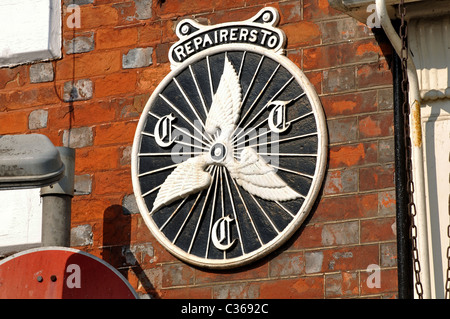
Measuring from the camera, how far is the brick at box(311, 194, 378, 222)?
28.5 ft

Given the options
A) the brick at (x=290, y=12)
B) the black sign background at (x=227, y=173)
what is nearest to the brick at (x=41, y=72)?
the black sign background at (x=227, y=173)

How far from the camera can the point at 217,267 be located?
8.93 meters

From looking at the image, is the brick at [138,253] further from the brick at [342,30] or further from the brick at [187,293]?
the brick at [342,30]

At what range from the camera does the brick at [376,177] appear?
8.70m

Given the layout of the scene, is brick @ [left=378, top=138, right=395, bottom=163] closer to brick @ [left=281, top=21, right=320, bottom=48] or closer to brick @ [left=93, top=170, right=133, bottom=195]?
brick @ [left=281, top=21, right=320, bottom=48]

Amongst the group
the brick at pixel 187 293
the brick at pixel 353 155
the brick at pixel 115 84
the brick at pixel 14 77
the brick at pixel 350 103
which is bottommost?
the brick at pixel 187 293

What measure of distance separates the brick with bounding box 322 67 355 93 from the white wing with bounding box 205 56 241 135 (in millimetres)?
598

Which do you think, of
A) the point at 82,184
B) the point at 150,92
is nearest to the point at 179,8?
the point at 150,92

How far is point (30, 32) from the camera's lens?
10.1m

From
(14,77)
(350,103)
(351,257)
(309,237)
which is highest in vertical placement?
(14,77)

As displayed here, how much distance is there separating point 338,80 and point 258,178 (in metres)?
0.84

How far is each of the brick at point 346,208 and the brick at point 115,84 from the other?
69.6 inches

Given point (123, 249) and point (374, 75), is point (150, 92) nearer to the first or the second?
point (123, 249)

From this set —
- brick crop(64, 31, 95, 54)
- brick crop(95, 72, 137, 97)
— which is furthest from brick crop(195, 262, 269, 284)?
brick crop(64, 31, 95, 54)
